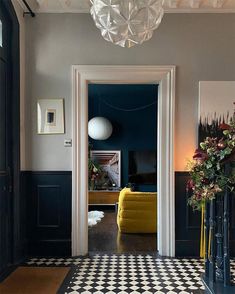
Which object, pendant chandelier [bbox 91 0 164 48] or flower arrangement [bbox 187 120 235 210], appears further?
flower arrangement [bbox 187 120 235 210]

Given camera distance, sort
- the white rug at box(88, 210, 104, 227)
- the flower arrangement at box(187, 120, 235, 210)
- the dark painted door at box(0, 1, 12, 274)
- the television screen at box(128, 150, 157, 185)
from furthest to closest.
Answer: the television screen at box(128, 150, 157, 185), the white rug at box(88, 210, 104, 227), the dark painted door at box(0, 1, 12, 274), the flower arrangement at box(187, 120, 235, 210)

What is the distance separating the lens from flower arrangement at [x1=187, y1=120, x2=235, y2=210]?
2629 millimetres

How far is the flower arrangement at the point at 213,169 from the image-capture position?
263cm

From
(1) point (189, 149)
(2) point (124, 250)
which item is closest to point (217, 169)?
(1) point (189, 149)

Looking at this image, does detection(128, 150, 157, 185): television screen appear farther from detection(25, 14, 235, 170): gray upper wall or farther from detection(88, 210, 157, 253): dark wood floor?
detection(25, 14, 235, 170): gray upper wall

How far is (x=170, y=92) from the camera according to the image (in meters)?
4.52

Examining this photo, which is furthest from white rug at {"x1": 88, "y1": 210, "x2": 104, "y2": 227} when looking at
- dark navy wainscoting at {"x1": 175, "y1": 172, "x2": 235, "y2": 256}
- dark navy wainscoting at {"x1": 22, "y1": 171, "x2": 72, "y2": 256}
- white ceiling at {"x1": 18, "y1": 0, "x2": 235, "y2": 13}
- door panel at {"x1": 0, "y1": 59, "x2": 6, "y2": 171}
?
white ceiling at {"x1": 18, "y1": 0, "x2": 235, "y2": 13}

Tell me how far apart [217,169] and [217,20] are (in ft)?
8.88

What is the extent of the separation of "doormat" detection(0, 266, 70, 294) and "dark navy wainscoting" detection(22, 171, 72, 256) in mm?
494

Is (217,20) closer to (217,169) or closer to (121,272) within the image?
(217,169)

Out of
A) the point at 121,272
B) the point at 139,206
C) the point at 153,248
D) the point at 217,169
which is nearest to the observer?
the point at 217,169

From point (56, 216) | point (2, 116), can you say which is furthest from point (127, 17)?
point (56, 216)

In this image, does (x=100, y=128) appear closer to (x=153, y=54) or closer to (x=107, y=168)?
(x=107, y=168)

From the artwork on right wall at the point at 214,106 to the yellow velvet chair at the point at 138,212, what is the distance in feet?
5.35
